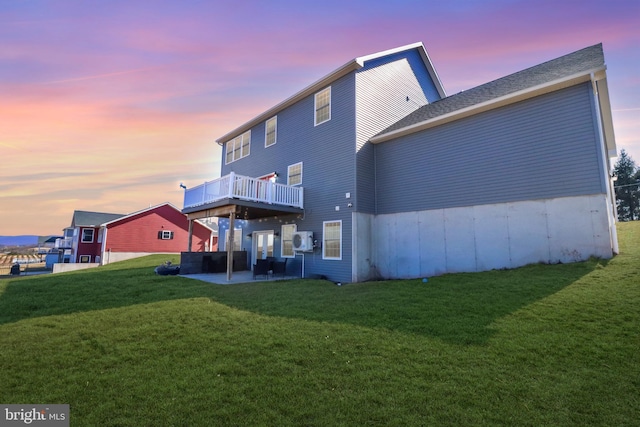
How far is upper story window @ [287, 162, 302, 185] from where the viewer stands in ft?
47.9

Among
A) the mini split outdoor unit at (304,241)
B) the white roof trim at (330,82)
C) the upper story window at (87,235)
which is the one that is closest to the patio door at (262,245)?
the mini split outdoor unit at (304,241)

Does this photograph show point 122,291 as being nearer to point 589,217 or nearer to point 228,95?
point 228,95

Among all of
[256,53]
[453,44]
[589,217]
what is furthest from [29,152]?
[589,217]

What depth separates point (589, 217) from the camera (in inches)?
321

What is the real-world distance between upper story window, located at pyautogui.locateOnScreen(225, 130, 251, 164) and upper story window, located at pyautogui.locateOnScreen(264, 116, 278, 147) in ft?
5.81

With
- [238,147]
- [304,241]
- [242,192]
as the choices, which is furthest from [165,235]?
[304,241]

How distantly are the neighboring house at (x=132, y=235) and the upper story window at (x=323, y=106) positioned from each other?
22611 mm

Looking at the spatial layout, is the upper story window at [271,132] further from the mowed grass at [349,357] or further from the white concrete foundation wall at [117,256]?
the white concrete foundation wall at [117,256]

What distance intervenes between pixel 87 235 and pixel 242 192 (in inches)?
1108

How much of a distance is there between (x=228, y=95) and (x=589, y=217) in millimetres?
11775

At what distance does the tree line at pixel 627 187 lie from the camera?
3080 cm

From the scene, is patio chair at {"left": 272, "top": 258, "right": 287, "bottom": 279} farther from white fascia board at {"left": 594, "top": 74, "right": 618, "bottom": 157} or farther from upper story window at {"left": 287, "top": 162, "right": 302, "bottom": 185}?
white fascia board at {"left": 594, "top": 74, "right": 618, "bottom": 157}

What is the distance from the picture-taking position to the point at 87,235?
31.2 m

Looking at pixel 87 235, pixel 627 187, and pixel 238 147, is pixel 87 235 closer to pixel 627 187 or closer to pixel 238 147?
pixel 238 147
